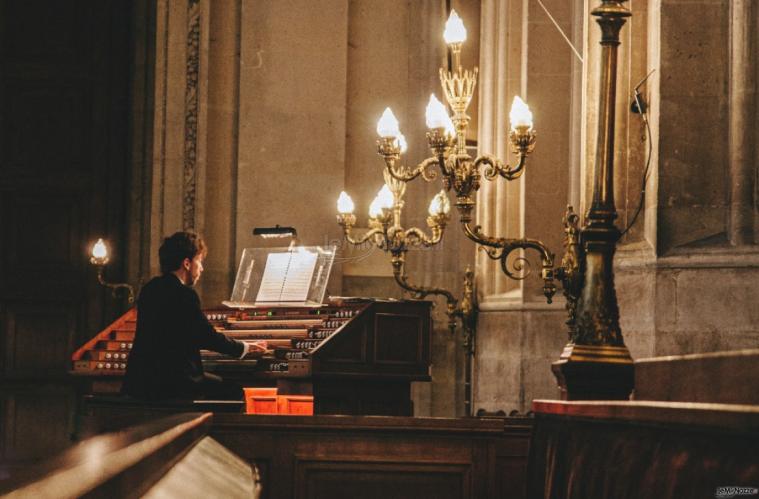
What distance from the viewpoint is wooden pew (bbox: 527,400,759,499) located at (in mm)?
1692

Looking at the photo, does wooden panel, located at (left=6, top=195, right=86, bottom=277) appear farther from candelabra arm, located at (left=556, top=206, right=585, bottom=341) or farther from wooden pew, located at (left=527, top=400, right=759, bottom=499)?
wooden pew, located at (left=527, top=400, right=759, bottom=499)

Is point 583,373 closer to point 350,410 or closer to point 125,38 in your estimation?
point 350,410

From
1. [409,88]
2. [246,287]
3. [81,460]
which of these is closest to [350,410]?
[246,287]

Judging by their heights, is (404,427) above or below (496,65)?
below

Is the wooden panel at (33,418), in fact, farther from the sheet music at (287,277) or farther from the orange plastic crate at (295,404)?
the orange plastic crate at (295,404)

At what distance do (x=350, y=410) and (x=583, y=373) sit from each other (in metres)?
4.27

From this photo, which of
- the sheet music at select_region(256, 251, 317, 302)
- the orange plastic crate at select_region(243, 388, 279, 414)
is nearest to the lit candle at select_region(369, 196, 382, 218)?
the sheet music at select_region(256, 251, 317, 302)

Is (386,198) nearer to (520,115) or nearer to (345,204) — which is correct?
(345,204)

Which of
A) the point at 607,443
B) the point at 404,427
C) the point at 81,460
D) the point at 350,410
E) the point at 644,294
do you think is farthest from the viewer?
the point at 350,410

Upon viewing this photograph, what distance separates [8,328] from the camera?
38.5ft

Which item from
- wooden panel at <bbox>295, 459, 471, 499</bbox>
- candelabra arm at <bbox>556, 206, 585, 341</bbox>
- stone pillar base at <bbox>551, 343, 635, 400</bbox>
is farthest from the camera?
wooden panel at <bbox>295, 459, 471, 499</bbox>

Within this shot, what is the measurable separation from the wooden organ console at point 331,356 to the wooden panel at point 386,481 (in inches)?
107

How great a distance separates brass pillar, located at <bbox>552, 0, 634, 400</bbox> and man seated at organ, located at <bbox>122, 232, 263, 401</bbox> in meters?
1.91

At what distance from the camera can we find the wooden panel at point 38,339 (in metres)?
11.7
